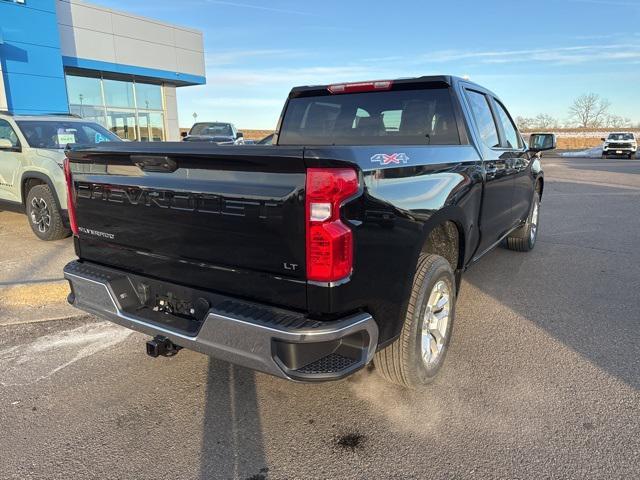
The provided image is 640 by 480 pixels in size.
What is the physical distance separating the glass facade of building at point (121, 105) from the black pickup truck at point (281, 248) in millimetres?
17555

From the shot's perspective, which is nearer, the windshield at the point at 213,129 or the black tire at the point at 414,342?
the black tire at the point at 414,342

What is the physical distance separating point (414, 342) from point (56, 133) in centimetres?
681

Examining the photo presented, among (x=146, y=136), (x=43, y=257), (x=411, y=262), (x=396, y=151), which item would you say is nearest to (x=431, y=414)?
(x=411, y=262)

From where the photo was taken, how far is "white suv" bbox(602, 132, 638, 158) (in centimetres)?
3319

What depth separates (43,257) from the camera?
6.14 metres

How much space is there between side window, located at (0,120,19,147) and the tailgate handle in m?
5.61

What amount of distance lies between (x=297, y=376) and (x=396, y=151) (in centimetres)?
127

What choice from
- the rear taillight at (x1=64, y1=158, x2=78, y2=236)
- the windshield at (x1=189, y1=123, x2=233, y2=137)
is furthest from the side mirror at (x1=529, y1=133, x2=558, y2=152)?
the windshield at (x1=189, y1=123, x2=233, y2=137)

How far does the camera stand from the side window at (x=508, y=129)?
510cm

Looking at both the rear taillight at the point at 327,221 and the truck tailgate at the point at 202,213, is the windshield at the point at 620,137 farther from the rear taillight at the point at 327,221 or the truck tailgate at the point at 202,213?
the truck tailgate at the point at 202,213

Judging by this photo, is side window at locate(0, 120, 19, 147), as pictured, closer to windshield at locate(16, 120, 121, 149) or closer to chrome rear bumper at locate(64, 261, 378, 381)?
windshield at locate(16, 120, 121, 149)

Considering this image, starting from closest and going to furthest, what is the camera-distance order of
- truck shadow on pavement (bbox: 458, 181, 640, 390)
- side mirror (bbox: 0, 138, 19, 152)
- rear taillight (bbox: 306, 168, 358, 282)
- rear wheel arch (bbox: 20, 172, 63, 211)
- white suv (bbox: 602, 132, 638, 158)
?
1. rear taillight (bbox: 306, 168, 358, 282)
2. truck shadow on pavement (bbox: 458, 181, 640, 390)
3. rear wheel arch (bbox: 20, 172, 63, 211)
4. side mirror (bbox: 0, 138, 19, 152)
5. white suv (bbox: 602, 132, 638, 158)

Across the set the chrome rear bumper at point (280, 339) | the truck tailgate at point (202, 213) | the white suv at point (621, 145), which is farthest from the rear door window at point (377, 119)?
the white suv at point (621, 145)

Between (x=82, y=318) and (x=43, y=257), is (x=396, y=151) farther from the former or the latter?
(x=43, y=257)
